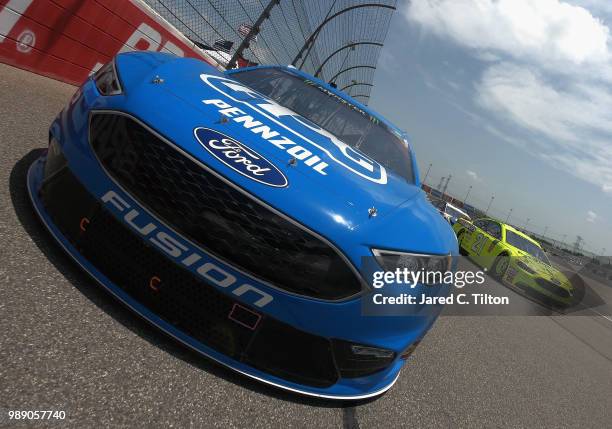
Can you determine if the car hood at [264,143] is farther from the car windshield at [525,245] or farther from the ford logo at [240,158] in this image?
the car windshield at [525,245]

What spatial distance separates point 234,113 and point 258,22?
659cm

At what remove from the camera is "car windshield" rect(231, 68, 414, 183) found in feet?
9.66

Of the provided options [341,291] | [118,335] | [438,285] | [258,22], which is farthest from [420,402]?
[258,22]

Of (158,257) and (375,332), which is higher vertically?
(375,332)

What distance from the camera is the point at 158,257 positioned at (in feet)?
4.89

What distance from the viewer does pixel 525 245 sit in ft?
26.7

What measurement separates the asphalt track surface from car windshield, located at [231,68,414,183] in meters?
1.50

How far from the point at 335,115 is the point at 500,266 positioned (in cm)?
597

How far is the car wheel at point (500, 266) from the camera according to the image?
24.2 ft

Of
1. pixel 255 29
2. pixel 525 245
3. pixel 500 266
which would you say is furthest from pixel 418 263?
pixel 525 245

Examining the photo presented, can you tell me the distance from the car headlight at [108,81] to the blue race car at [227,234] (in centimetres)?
2

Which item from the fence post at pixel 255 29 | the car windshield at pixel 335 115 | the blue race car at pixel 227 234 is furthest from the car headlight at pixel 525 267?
the fence post at pixel 255 29

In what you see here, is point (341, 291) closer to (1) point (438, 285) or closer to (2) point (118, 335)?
(1) point (438, 285)

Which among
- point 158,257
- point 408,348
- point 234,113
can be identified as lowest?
point 158,257
